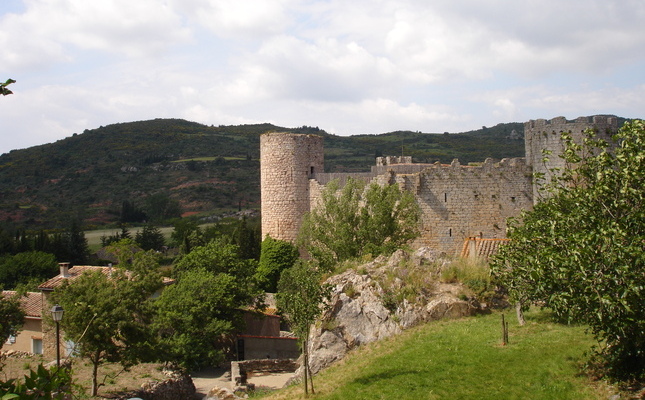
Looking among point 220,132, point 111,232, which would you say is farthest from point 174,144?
point 111,232

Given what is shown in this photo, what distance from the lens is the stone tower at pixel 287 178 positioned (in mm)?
31203

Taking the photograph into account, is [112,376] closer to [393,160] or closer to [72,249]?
[393,160]

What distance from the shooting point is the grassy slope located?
11.8 meters

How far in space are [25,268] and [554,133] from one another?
41689 millimetres

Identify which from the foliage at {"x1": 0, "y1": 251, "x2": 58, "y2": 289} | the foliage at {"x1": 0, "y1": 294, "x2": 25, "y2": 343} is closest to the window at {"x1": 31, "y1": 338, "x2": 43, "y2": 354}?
the foliage at {"x1": 0, "y1": 294, "x2": 25, "y2": 343}

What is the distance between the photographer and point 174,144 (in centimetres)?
11344

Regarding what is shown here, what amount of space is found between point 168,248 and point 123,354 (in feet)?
161

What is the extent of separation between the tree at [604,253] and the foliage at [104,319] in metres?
14.3

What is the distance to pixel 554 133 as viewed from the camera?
24.6 m

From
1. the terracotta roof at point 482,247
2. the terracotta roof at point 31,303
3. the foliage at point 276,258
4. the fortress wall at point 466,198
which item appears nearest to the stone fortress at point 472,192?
the fortress wall at point 466,198

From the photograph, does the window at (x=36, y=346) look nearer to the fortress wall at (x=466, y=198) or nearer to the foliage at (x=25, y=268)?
the foliage at (x=25, y=268)

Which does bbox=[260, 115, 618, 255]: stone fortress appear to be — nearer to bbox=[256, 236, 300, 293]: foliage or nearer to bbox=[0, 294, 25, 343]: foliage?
bbox=[256, 236, 300, 293]: foliage

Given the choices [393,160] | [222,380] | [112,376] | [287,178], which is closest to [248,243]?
[287,178]

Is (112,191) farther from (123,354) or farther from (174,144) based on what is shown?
(123,354)
